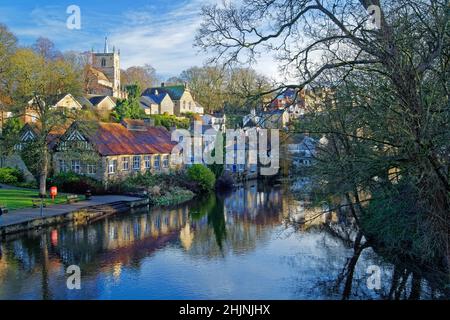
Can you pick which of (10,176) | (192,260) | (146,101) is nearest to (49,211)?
(192,260)

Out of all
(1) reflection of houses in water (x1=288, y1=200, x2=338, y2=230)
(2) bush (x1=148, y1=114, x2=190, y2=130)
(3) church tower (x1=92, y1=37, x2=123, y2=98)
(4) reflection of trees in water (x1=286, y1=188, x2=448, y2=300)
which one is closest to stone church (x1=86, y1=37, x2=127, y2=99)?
(3) church tower (x1=92, y1=37, x2=123, y2=98)

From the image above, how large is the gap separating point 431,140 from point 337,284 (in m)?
5.42

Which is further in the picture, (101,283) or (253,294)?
(101,283)

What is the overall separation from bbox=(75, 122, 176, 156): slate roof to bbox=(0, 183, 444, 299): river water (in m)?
8.26

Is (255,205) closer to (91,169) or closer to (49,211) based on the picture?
(91,169)

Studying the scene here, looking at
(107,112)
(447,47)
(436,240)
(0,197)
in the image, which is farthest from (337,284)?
(107,112)

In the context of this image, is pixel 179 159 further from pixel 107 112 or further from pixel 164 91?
pixel 164 91

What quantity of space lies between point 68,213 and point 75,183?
715 centimetres

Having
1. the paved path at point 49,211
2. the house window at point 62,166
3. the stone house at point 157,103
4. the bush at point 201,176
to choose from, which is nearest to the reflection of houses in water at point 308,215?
the bush at point 201,176

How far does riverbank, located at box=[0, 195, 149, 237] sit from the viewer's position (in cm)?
1704

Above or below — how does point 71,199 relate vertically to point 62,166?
below

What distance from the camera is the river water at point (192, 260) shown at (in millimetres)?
10961

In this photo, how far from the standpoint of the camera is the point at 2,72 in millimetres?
21500

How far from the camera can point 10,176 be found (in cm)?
2817
